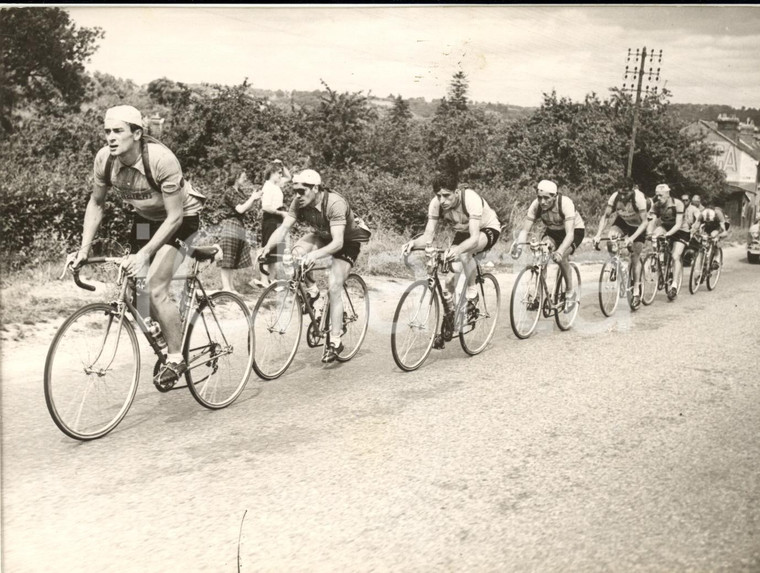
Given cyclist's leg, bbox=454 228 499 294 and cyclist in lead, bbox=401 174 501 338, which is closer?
cyclist in lead, bbox=401 174 501 338

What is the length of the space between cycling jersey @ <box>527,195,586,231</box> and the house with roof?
4.51 feet

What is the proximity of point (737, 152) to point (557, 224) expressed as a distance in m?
1.95

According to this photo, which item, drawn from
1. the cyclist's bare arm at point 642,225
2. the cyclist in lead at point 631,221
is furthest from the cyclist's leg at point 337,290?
the cyclist's bare arm at point 642,225

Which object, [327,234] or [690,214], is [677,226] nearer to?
[690,214]

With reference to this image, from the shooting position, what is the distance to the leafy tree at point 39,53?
3408mm

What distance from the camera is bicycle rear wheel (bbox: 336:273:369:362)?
5.93 metres

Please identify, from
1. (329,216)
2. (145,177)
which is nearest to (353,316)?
(329,216)

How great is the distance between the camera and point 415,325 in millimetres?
5734

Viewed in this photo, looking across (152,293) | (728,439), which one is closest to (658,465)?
(728,439)

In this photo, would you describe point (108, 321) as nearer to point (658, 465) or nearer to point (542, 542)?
point (542, 542)

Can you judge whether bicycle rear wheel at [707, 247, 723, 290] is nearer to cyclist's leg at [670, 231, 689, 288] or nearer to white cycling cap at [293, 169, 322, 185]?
cyclist's leg at [670, 231, 689, 288]

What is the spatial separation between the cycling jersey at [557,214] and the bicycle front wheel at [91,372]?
4640 millimetres

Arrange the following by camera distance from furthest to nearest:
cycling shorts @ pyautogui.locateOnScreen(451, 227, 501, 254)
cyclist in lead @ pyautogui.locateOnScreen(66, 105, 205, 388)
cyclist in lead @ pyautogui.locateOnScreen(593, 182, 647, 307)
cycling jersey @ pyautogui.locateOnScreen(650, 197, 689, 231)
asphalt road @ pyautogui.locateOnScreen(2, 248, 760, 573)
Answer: cycling jersey @ pyautogui.locateOnScreen(650, 197, 689, 231)
cyclist in lead @ pyautogui.locateOnScreen(593, 182, 647, 307)
cycling shorts @ pyautogui.locateOnScreen(451, 227, 501, 254)
cyclist in lead @ pyautogui.locateOnScreen(66, 105, 205, 388)
asphalt road @ pyautogui.locateOnScreen(2, 248, 760, 573)

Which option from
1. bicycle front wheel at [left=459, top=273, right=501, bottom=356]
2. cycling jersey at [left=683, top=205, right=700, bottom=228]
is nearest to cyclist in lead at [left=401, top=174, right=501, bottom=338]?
bicycle front wheel at [left=459, top=273, right=501, bottom=356]
